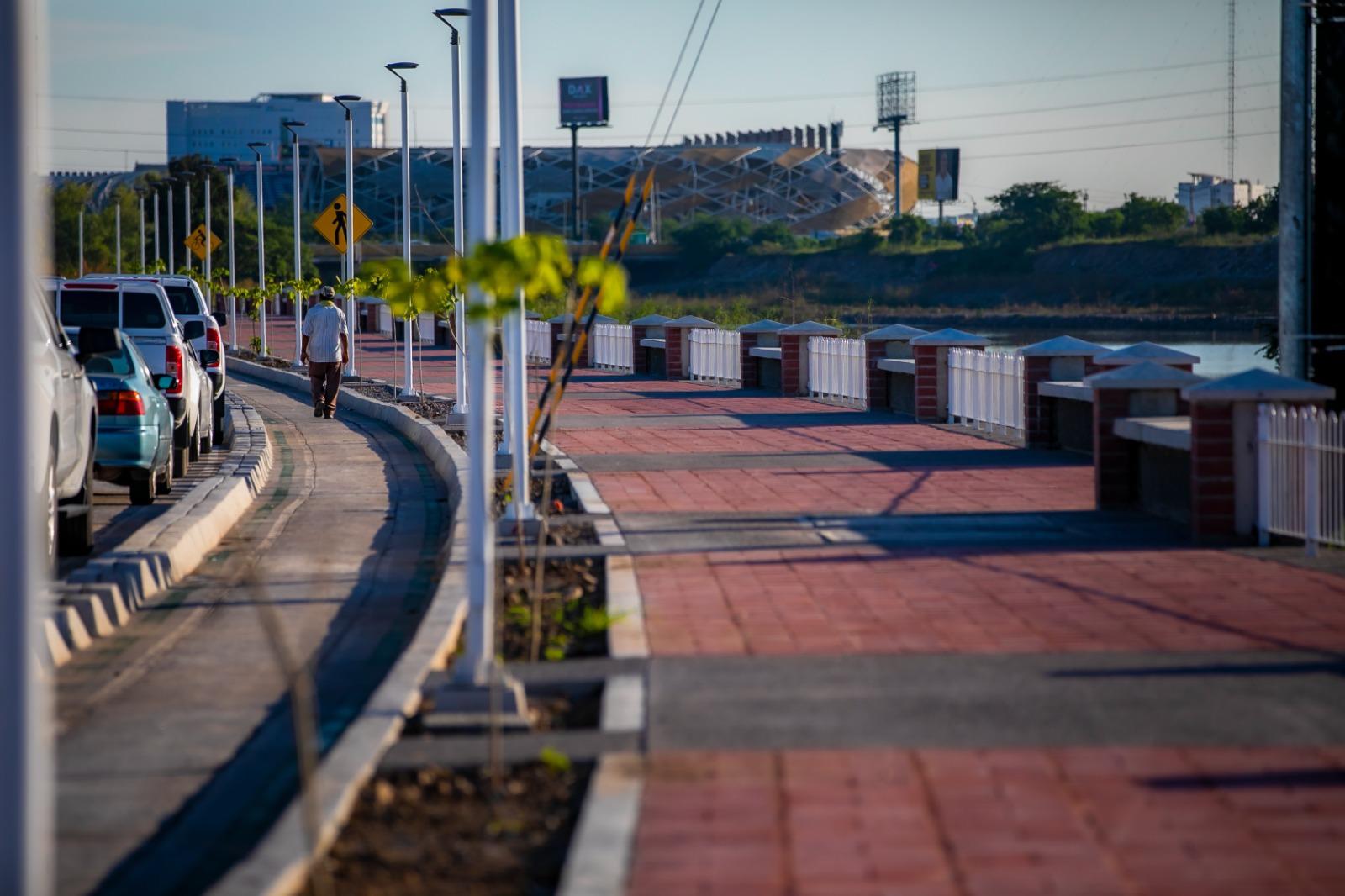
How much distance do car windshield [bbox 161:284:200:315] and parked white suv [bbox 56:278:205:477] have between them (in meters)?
3.72

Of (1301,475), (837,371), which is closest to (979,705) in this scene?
(1301,475)

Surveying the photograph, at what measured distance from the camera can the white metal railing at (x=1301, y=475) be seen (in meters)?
10.9

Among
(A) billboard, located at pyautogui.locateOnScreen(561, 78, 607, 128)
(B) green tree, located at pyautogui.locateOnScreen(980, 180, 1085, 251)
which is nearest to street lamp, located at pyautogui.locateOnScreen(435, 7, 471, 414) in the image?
(B) green tree, located at pyautogui.locateOnScreen(980, 180, 1085, 251)

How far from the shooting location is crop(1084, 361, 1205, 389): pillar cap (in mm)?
13664

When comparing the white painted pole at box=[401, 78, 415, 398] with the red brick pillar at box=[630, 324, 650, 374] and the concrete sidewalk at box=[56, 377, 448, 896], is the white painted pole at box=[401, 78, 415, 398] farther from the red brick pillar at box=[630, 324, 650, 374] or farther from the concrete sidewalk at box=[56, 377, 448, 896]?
the concrete sidewalk at box=[56, 377, 448, 896]

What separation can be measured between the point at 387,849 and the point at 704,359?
2936 cm

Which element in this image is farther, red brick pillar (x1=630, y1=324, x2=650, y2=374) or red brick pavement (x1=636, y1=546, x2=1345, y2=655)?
red brick pillar (x1=630, y1=324, x2=650, y2=374)

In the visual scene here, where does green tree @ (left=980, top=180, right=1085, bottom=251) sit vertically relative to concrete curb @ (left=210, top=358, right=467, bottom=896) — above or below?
above

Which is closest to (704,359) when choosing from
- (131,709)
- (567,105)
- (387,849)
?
(131,709)

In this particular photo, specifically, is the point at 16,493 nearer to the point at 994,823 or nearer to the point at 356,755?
the point at 356,755

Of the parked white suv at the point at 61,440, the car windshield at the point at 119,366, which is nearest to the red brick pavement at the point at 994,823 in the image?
the parked white suv at the point at 61,440

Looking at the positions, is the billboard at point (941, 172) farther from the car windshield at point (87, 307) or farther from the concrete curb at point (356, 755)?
the concrete curb at point (356, 755)

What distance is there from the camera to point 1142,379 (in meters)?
13.7

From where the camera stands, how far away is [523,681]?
24.8ft
